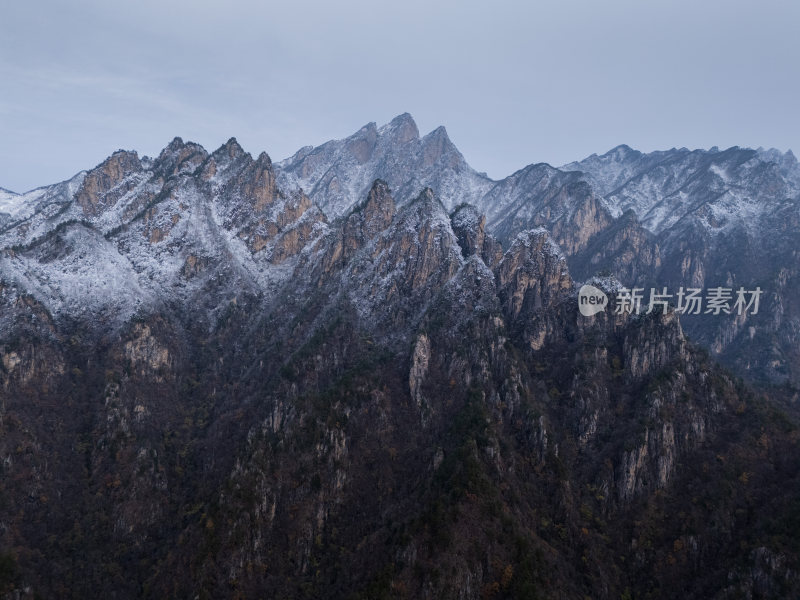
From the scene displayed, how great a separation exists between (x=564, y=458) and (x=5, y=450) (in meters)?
177

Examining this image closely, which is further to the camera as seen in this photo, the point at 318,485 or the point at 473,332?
the point at 473,332

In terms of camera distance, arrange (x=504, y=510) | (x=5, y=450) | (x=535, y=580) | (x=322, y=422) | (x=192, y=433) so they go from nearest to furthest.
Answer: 1. (x=535, y=580)
2. (x=504, y=510)
3. (x=5, y=450)
4. (x=322, y=422)
5. (x=192, y=433)

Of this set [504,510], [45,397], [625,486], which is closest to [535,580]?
[504,510]

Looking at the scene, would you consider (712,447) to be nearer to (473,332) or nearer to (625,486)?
(625,486)

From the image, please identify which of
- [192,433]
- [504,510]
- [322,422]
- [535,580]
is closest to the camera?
[535,580]

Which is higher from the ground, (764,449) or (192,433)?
(764,449)

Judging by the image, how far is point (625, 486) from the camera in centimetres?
15025


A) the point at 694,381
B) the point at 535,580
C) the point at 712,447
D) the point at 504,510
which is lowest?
the point at 535,580

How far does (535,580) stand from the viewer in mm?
119562

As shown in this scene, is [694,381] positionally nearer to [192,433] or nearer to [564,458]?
[564,458]

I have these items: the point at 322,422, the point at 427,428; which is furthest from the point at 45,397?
the point at 427,428

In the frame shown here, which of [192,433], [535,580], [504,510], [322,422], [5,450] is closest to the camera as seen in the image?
[535,580]

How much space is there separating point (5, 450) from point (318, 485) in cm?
9583

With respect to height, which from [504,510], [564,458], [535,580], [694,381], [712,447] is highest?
[694,381]
